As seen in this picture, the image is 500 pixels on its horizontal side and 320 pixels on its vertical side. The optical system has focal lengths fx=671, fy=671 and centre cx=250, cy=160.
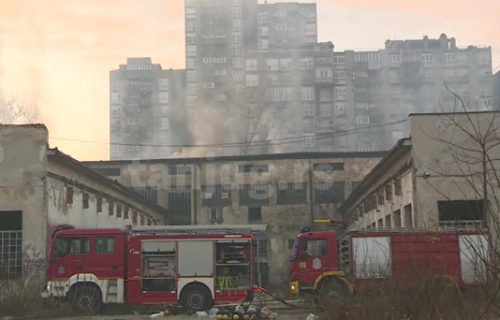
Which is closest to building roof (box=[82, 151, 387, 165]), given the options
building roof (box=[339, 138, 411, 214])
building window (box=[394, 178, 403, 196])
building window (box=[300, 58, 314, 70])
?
building roof (box=[339, 138, 411, 214])

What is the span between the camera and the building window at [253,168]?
51.0m

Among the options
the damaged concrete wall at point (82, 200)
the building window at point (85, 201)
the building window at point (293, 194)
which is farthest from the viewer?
the building window at point (293, 194)

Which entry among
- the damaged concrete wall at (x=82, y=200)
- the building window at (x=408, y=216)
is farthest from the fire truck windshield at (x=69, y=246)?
the building window at (x=408, y=216)

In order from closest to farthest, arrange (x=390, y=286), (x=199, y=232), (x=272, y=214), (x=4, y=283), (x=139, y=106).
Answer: (x=390, y=286) < (x=4, y=283) < (x=199, y=232) < (x=272, y=214) < (x=139, y=106)

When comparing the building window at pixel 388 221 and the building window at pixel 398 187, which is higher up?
the building window at pixel 398 187

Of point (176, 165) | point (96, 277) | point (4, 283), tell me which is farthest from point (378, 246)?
Answer: point (176, 165)

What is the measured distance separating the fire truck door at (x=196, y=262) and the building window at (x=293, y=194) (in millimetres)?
30432

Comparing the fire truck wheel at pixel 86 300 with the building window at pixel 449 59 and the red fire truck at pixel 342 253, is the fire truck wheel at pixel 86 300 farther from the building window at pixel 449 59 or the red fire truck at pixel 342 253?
the building window at pixel 449 59

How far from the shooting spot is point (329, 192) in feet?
165

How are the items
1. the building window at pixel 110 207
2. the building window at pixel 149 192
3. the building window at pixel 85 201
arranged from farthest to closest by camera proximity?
the building window at pixel 149 192 < the building window at pixel 110 207 < the building window at pixel 85 201

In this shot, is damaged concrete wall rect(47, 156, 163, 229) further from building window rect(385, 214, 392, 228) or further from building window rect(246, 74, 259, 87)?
building window rect(246, 74, 259, 87)

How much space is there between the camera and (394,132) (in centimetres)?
8450

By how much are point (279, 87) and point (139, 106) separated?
19027mm

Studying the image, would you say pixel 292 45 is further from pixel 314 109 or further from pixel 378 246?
pixel 378 246
